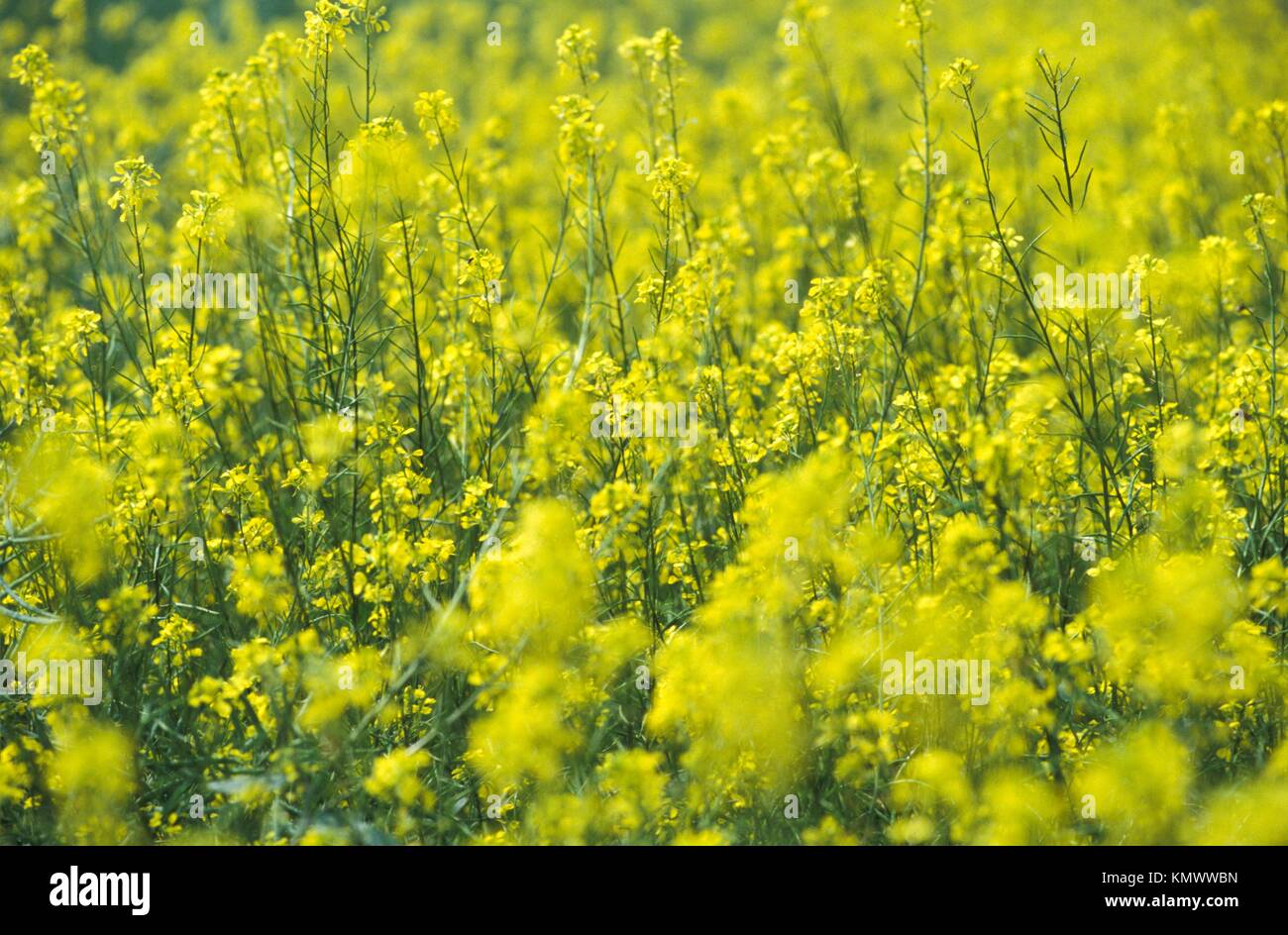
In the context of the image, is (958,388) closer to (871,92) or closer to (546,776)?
(546,776)

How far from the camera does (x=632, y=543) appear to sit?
399 centimetres

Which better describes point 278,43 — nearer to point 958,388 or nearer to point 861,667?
point 958,388

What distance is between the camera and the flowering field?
10.2ft

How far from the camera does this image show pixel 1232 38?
9.73 meters

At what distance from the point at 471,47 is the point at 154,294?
1081 cm

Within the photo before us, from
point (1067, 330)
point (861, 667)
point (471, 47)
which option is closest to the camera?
point (861, 667)

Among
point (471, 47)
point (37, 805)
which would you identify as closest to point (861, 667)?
point (37, 805)

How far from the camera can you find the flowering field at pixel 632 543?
3105 mm

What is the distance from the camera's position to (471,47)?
14031 millimetres

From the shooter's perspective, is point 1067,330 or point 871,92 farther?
point 871,92

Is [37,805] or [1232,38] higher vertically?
[1232,38]

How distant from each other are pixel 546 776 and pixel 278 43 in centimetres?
351

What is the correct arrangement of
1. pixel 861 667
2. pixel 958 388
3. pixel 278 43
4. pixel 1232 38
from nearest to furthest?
pixel 861 667, pixel 958 388, pixel 278 43, pixel 1232 38
